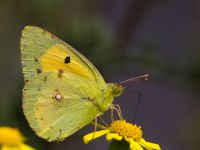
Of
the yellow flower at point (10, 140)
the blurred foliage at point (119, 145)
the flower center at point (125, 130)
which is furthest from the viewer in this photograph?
the yellow flower at point (10, 140)

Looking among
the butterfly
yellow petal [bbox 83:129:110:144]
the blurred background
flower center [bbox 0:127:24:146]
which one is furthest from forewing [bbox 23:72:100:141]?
the blurred background

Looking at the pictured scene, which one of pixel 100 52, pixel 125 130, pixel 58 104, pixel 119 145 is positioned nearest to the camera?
pixel 119 145

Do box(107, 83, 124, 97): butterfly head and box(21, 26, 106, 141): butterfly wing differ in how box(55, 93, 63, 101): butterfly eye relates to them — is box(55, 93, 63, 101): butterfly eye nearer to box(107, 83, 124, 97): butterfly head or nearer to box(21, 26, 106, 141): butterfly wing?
box(21, 26, 106, 141): butterfly wing

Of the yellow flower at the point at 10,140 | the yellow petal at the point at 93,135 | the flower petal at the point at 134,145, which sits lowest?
the yellow flower at the point at 10,140

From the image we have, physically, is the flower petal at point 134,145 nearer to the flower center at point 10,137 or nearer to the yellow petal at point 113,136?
the yellow petal at point 113,136

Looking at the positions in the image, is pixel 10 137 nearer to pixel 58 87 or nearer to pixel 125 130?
pixel 58 87

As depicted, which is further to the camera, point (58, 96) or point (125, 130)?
point (58, 96)

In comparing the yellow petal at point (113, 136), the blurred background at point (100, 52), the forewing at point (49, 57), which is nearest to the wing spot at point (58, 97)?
the forewing at point (49, 57)

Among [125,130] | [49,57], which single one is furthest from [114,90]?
[49,57]
